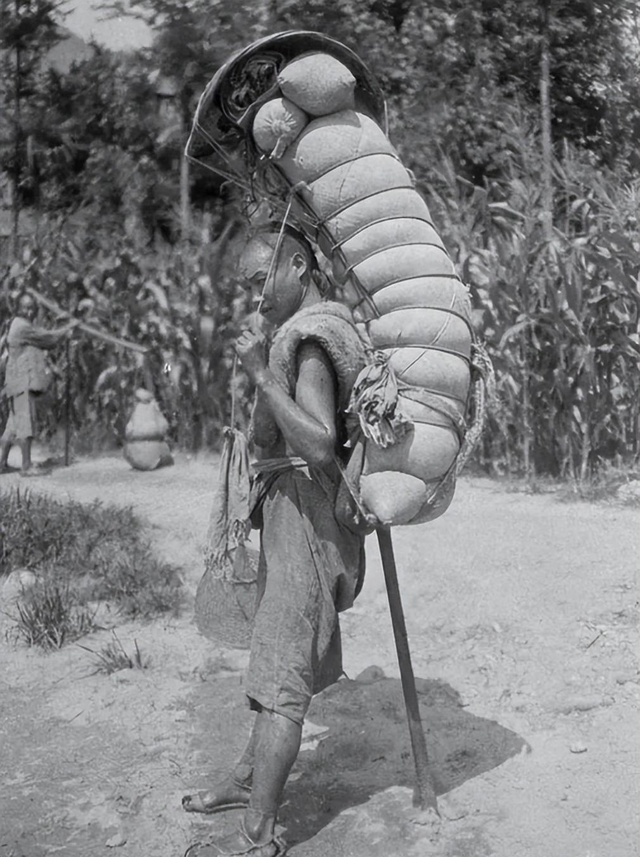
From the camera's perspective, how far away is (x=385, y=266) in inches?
108

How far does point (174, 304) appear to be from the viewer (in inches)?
366

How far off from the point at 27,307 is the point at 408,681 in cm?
788

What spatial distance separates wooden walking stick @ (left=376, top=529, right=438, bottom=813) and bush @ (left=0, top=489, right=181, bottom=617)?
237cm

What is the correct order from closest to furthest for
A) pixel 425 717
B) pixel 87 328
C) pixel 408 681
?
pixel 408 681, pixel 425 717, pixel 87 328

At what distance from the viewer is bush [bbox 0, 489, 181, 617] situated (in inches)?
208

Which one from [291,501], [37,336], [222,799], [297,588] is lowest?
[222,799]

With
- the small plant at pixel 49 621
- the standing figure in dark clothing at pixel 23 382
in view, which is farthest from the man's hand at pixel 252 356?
the standing figure in dark clothing at pixel 23 382

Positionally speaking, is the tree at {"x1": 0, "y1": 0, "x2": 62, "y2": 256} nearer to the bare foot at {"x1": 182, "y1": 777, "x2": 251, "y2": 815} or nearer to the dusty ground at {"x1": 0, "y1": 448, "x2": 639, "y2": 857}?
the dusty ground at {"x1": 0, "y1": 448, "x2": 639, "y2": 857}

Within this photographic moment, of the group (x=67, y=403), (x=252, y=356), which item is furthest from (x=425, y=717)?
(x=67, y=403)

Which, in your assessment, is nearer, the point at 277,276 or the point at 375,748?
the point at 277,276

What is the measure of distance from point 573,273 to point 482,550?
2091 millimetres

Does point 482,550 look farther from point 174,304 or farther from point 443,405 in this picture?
point 174,304

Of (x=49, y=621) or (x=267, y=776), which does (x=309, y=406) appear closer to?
(x=267, y=776)

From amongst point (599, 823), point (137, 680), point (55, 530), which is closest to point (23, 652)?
point (137, 680)
